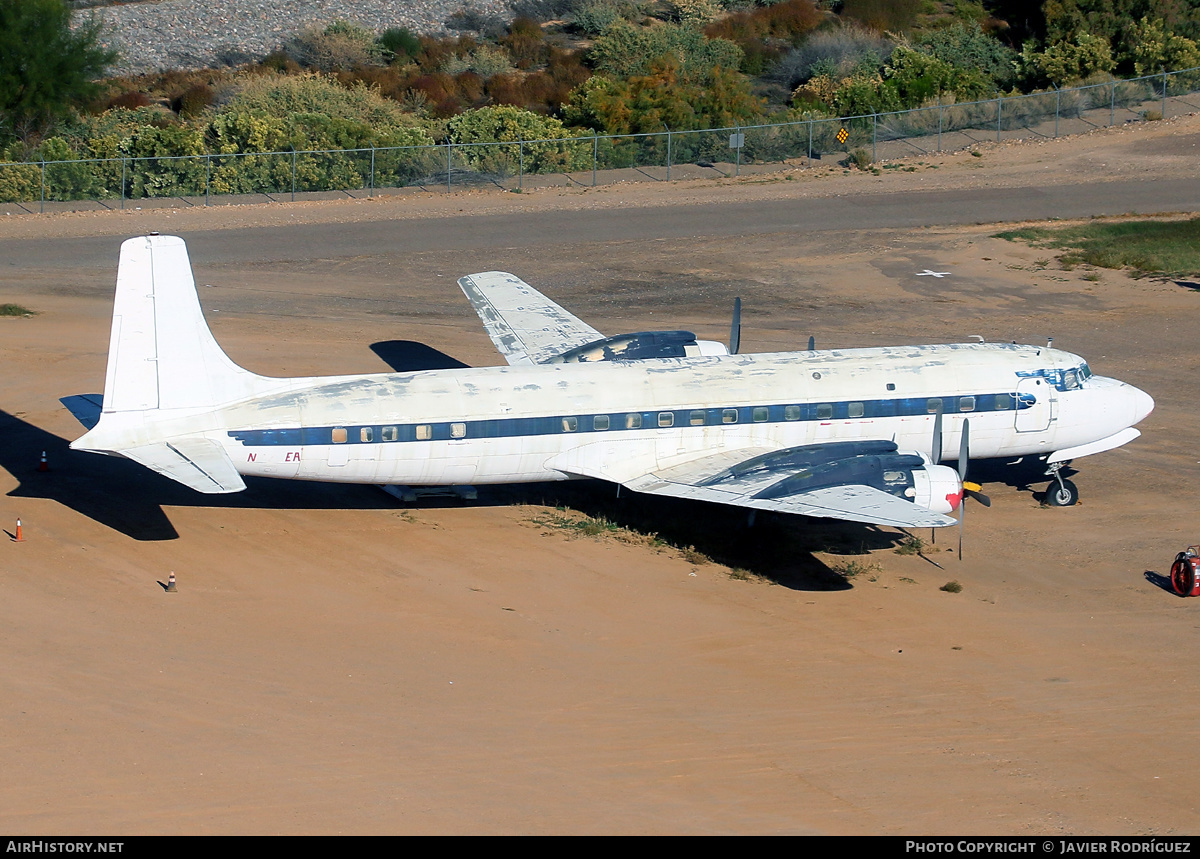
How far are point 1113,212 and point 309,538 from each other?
42943 mm

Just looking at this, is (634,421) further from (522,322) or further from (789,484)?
(522,322)

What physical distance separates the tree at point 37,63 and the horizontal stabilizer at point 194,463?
163ft

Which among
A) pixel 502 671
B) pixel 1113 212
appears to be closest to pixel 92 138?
pixel 1113 212

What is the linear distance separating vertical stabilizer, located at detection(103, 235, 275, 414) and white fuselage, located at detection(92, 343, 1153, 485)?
1.21 ft

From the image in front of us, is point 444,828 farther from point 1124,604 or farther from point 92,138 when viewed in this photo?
point 92,138

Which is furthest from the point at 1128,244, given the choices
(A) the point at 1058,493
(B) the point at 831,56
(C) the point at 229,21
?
(C) the point at 229,21

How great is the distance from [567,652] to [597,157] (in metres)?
46.1

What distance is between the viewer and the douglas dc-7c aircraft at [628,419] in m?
24.3

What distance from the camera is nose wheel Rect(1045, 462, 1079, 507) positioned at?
29.3m

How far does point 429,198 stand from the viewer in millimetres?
61500

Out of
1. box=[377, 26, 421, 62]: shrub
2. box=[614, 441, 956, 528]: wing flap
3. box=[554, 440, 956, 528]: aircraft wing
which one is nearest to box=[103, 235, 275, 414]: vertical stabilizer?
box=[554, 440, 956, 528]: aircraft wing

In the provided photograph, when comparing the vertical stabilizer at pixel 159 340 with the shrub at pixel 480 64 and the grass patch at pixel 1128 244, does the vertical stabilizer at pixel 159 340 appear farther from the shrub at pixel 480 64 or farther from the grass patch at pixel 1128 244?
the shrub at pixel 480 64

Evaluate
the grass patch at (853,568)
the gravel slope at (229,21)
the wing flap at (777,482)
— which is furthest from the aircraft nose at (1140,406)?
the gravel slope at (229,21)

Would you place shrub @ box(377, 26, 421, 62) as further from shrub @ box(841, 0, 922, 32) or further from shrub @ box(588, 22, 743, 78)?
shrub @ box(841, 0, 922, 32)
